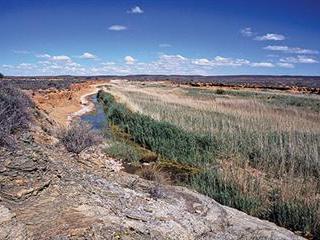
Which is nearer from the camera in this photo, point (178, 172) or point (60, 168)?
point (60, 168)

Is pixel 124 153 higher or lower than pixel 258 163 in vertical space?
lower

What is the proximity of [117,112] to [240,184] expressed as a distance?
53.9ft

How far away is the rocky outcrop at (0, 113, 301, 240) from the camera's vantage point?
508cm

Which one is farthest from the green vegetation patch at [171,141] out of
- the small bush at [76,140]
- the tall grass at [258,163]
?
the small bush at [76,140]

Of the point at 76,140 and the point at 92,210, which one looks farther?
the point at 76,140

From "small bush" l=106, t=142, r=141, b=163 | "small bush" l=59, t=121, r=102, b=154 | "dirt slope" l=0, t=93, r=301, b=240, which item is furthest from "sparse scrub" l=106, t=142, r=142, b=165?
"dirt slope" l=0, t=93, r=301, b=240

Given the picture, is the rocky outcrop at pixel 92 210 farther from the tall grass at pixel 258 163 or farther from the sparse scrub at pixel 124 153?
the sparse scrub at pixel 124 153

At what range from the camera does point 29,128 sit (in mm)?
12492

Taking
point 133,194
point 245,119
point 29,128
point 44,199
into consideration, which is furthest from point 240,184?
point 245,119

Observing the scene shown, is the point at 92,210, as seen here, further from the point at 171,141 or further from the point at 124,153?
the point at 171,141

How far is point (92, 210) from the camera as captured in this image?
5555 millimetres

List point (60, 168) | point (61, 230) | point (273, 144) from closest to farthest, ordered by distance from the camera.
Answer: point (61, 230), point (60, 168), point (273, 144)

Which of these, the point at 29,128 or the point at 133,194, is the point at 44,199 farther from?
the point at 29,128

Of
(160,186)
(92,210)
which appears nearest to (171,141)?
(160,186)
